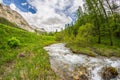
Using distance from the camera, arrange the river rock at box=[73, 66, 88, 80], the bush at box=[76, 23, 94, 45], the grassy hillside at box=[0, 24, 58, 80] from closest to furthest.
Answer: the river rock at box=[73, 66, 88, 80], the grassy hillside at box=[0, 24, 58, 80], the bush at box=[76, 23, 94, 45]

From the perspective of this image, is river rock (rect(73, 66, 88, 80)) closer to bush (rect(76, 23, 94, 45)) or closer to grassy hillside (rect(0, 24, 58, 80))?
grassy hillside (rect(0, 24, 58, 80))

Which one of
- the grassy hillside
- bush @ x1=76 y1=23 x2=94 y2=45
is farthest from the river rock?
bush @ x1=76 y1=23 x2=94 y2=45

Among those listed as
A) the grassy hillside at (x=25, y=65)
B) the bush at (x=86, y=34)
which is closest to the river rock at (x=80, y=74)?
the grassy hillside at (x=25, y=65)

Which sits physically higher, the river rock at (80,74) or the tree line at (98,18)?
the tree line at (98,18)

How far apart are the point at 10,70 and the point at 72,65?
8573mm

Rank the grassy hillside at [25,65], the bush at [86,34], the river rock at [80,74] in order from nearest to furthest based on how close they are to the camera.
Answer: the river rock at [80,74], the grassy hillside at [25,65], the bush at [86,34]

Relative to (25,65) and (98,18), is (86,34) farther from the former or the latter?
(25,65)

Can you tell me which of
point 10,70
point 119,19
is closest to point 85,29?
point 119,19

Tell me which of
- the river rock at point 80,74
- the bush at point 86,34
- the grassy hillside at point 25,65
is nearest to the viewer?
the river rock at point 80,74

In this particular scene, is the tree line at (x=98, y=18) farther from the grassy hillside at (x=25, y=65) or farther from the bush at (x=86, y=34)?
the grassy hillside at (x=25, y=65)

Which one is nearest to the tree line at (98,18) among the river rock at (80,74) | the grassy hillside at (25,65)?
the grassy hillside at (25,65)

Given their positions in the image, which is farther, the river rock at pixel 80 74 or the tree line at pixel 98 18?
the tree line at pixel 98 18

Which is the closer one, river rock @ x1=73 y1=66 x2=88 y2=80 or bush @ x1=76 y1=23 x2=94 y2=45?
river rock @ x1=73 y1=66 x2=88 y2=80

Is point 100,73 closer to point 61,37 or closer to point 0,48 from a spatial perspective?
point 0,48
